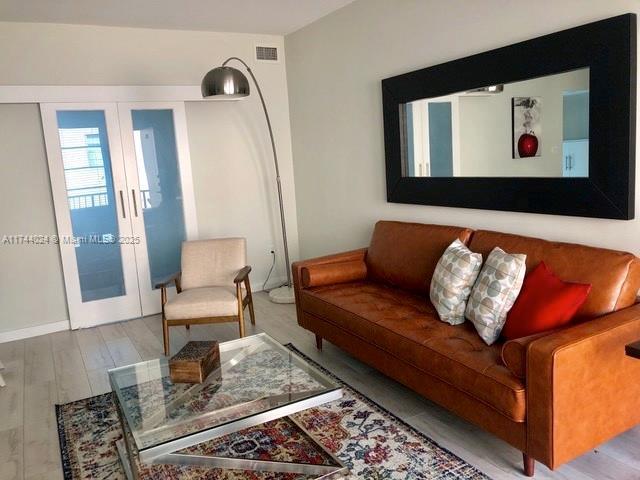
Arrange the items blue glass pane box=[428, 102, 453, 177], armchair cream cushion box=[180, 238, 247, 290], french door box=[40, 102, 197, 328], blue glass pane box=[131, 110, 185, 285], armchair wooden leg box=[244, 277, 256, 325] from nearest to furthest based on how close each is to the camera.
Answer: blue glass pane box=[428, 102, 453, 177] < armchair wooden leg box=[244, 277, 256, 325] < armchair cream cushion box=[180, 238, 247, 290] < french door box=[40, 102, 197, 328] < blue glass pane box=[131, 110, 185, 285]

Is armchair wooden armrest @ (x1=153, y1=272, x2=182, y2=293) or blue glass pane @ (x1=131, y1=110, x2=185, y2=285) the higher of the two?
blue glass pane @ (x1=131, y1=110, x2=185, y2=285)

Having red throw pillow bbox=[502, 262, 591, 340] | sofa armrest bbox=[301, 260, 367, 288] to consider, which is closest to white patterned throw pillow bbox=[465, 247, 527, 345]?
red throw pillow bbox=[502, 262, 591, 340]

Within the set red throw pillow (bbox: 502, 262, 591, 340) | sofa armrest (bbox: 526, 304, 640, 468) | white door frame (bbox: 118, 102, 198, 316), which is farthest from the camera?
white door frame (bbox: 118, 102, 198, 316)

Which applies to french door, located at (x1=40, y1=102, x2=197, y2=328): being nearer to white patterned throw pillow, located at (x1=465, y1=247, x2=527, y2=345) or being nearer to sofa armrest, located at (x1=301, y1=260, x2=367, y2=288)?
sofa armrest, located at (x1=301, y1=260, x2=367, y2=288)

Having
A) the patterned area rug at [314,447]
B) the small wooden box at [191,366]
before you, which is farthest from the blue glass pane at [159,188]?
the small wooden box at [191,366]

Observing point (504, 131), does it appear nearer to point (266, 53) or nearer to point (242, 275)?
point (242, 275)

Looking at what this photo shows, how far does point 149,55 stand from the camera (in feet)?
15.3

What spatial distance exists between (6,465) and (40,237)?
2.33 meters

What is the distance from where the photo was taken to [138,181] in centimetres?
476

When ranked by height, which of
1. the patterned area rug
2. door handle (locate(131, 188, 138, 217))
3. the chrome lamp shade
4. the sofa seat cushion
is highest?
the chrome lamp shade

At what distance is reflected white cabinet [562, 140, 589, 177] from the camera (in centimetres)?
271

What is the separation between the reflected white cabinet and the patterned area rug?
1.52 m

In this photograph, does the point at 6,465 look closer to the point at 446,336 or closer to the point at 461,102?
the point at 446,336

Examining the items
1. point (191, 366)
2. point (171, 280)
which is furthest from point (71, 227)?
point (191, 366)
